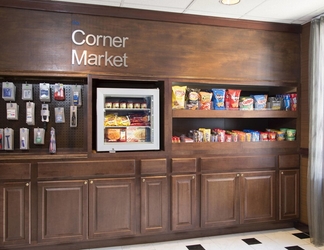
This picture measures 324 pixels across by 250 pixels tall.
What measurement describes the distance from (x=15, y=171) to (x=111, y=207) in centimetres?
105

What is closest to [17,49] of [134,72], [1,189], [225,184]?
[134,72]

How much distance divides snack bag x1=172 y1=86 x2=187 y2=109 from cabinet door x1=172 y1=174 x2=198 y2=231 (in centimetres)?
83

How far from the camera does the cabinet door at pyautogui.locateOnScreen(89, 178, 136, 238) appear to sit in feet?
9.66

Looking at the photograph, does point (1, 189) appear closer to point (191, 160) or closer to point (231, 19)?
point (191, 160)

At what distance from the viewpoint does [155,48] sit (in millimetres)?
3107

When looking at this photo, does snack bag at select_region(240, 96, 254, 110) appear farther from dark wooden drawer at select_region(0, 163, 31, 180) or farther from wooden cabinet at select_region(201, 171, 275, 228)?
dark wooden drawer at select_region(0, 163, 31, 180)

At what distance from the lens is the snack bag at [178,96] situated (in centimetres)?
322

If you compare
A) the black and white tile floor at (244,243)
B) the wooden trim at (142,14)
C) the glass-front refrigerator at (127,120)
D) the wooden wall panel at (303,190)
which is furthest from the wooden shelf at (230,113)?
the black and white tile floor at (244,243)

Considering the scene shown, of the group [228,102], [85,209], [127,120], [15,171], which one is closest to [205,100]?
[228,102]

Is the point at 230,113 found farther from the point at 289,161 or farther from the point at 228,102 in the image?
the point at 289,161

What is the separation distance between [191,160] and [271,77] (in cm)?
148

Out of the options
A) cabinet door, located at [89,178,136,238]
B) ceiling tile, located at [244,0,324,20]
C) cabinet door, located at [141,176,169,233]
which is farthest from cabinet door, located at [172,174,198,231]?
ceiling tile, located at [244,0,324,20]

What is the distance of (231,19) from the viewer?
10.8ft

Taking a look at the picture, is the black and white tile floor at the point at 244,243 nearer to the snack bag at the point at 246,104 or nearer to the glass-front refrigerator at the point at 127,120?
the glass-front refrigerator at the point at 127,120
